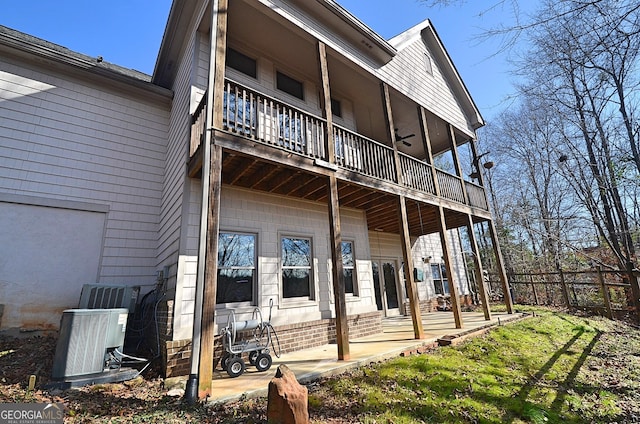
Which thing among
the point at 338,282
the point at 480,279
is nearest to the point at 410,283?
the point at 338,282

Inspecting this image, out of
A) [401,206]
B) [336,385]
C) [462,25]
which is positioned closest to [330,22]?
[462,25]

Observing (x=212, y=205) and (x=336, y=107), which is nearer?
(x=212, y=205)

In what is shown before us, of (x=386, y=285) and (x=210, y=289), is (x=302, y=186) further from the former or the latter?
(x=386, y=285)

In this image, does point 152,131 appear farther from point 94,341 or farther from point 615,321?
point 615,321

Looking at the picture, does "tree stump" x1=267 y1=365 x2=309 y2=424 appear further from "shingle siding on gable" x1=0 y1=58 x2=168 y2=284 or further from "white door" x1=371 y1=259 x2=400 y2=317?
"white door" x1=371 y1=259 x2=400 y2=317

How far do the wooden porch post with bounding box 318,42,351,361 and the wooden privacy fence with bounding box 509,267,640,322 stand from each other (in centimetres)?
970

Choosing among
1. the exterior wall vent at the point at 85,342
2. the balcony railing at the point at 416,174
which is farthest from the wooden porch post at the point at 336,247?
the exterior wall vent at the point at 85,342

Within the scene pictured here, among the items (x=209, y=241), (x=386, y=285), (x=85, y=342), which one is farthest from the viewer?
(x=386, y=285)

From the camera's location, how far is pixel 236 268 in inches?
224

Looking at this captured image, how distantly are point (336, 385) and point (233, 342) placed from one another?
1.88 meters

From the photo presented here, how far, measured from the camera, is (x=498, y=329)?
6965 mm

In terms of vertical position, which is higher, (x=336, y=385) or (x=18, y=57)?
(x=18, y=57)

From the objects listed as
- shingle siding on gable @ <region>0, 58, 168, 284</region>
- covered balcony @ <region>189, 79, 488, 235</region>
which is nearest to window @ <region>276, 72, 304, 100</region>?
covered balcony @ <region>189, 79, 488, 235</region>

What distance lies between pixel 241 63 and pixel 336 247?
526cm
